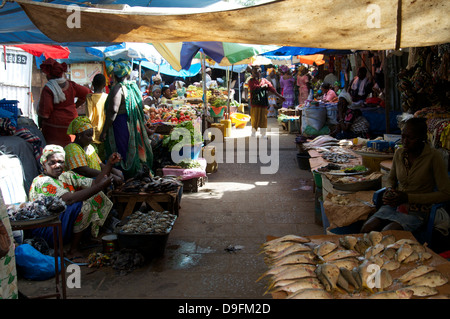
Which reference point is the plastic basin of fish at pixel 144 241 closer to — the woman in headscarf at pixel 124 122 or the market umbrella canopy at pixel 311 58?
the woman in headscarf at pixel 124 122

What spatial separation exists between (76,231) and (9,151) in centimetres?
152

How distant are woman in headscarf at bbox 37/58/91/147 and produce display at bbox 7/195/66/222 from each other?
3.18 metres

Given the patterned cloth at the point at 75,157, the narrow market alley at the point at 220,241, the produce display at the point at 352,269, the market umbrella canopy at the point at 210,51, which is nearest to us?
the produce display at the point at 352,269

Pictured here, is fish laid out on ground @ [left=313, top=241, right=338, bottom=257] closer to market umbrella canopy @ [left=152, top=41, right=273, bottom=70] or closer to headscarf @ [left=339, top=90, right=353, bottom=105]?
market umbrella canopy @ [left=152, top=41, right=273, bottom=70]

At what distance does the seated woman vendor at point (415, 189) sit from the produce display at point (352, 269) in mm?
578

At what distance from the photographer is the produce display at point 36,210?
3439 mm

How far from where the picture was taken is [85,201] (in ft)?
16.0

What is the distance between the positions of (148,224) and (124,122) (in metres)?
2.33

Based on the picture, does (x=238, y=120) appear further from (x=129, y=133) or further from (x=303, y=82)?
(x=129, y=133)

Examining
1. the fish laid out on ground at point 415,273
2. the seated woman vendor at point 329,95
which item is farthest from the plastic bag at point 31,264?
the seated woman vendor at point 329,95

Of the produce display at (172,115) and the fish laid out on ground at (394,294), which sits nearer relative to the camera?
the fish laid out on ground at (394,294)

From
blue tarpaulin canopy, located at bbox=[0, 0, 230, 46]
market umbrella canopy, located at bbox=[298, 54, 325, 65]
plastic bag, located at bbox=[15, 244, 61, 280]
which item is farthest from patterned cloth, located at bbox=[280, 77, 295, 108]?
plastic bag, located at bbox=[15, 244, 61, 280]

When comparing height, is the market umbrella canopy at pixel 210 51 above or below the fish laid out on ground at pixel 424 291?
above

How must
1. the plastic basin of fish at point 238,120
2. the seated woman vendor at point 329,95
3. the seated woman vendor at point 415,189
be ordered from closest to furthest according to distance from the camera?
1. the seated woman vendor at point 415,189
2. the seated woman vendor at point 329,95
3. the plastic basin of fish at point 238,120
